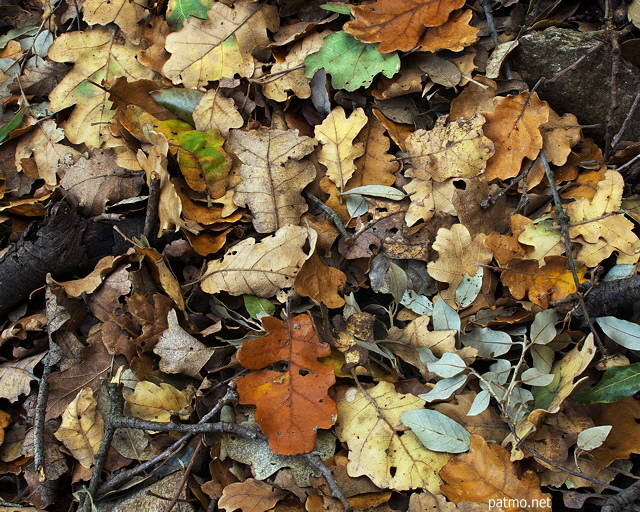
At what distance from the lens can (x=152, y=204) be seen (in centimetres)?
201

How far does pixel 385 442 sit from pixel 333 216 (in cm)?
91

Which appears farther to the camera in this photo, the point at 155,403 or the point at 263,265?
the point at 263,265

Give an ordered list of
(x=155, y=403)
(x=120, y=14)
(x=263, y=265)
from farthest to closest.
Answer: (x=120, y=14) < (x=263, y=265) < (x=155, y=403)

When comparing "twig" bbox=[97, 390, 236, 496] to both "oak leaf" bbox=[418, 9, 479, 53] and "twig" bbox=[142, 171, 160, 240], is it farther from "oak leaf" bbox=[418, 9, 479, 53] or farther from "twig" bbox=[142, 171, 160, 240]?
"oak leaf" bbox=[418, 9, 479, 53]

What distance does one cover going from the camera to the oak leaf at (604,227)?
1.85 metres

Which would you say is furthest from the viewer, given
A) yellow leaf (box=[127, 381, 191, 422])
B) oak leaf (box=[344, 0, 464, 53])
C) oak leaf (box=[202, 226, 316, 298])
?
oak leaf (box=[344, 0, 464, 53])

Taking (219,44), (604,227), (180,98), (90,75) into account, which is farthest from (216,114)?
(604,227)

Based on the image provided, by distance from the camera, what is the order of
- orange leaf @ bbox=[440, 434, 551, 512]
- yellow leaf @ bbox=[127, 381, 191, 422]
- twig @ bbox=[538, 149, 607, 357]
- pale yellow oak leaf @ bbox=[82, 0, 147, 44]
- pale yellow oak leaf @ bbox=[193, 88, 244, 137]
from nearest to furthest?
orange leaf @ bbox=[440, 434, 551, 512]
twig @ bbox=[538, 149, 607, 357]
yellow leaf @ bbox=[127, 381, 191, 422]
pale yellow oak leaf @ bbox=[193, 88, 244, 137]
pale yellow oak leaf @ bbox=[82, 0, 147, 44]

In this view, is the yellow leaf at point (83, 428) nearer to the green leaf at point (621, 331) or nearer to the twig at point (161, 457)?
the twig at point (161, 457)

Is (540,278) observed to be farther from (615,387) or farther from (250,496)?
(250,496)

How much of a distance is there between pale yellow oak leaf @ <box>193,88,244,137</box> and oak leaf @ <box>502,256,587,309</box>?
4.32 ft

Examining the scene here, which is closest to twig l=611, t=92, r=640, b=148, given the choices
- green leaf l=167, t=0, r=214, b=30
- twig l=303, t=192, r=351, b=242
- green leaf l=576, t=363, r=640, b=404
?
green leaf l=576, t=363, r=640, b=404

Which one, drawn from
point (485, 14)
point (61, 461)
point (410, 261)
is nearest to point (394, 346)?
point (410, 261)

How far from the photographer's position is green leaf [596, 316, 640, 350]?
1673 millimetres
